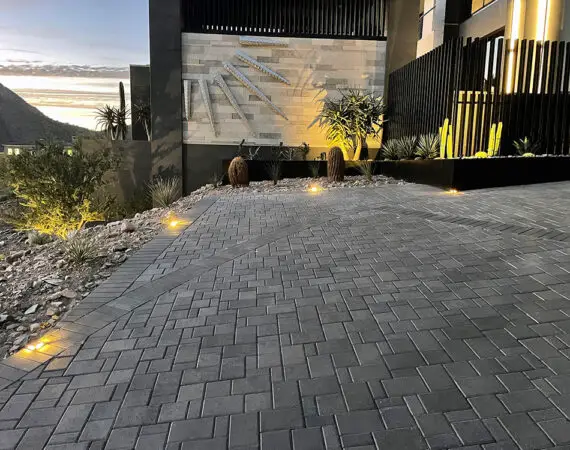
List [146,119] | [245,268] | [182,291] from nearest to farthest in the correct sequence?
[182,291]
[245,268]
[146,119]

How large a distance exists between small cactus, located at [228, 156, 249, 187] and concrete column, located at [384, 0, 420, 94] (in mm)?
5813

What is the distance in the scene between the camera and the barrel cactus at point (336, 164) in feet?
36.8

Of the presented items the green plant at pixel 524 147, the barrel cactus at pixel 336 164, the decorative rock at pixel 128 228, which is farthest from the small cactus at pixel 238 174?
the green plant at pixel 524 147

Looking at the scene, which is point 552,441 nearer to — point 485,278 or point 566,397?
point 566,397

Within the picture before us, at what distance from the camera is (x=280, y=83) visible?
45.1 feet

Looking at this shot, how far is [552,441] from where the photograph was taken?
6.92 feet

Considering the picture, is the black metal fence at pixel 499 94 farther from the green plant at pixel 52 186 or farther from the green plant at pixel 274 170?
the green plant at pixel 52 186

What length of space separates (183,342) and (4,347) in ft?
4.27

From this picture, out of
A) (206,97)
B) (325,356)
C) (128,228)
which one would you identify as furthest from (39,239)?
(206,97)

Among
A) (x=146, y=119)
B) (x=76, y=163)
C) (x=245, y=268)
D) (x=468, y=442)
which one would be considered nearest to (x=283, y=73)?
(x=146, y=119)

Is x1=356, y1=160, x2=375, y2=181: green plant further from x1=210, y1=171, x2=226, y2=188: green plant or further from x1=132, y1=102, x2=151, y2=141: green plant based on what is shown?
x1=132, y1=102, x2=151, y2=141: green plant

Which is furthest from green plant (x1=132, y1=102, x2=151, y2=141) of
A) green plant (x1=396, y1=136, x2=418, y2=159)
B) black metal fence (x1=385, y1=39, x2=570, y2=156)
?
black metal fence (x1=385, y1=39, x2=570, y2=156)

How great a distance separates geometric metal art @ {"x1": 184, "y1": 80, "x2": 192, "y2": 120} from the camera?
1346 cm

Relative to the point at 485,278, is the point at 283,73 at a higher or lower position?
higher
